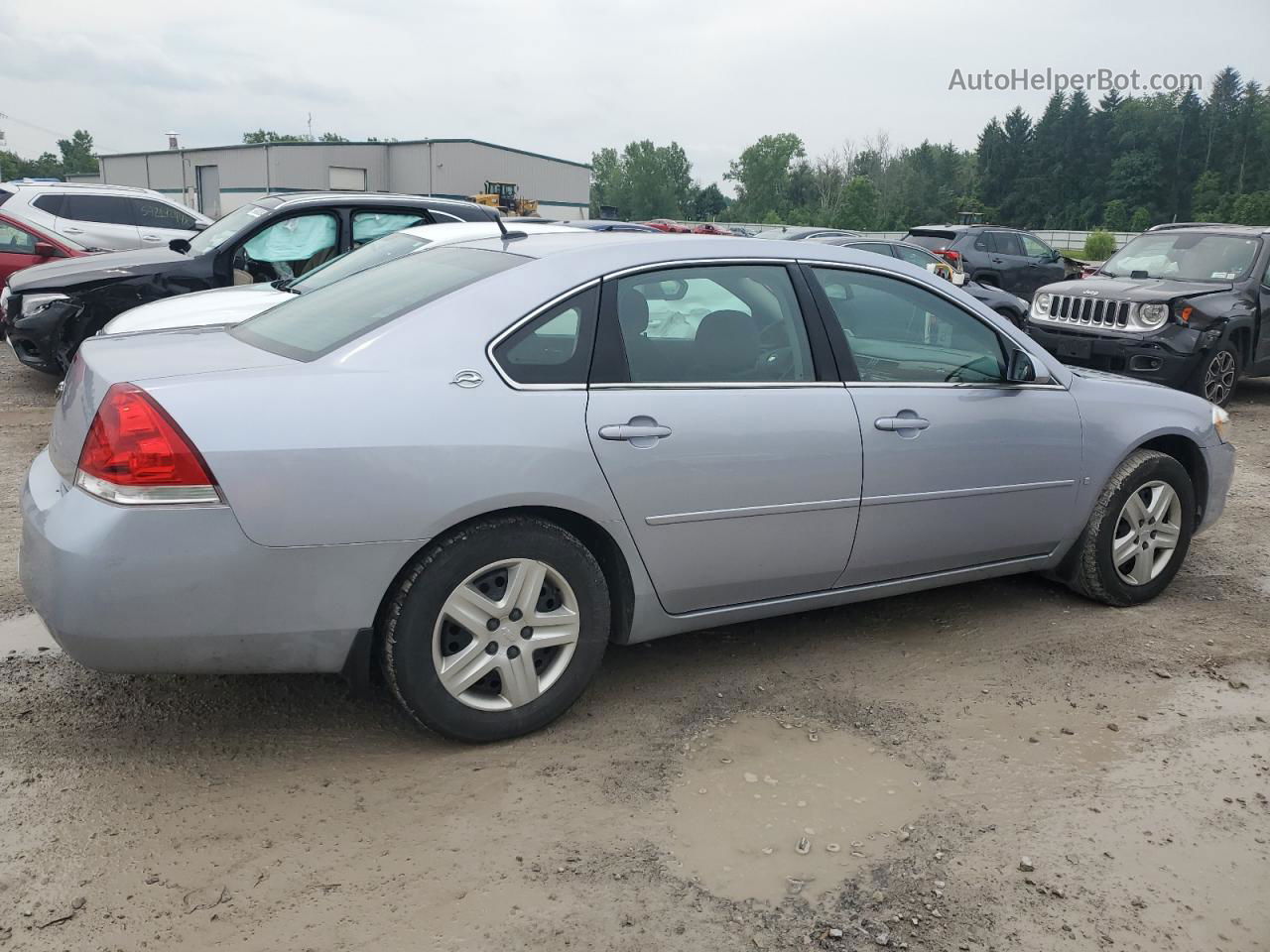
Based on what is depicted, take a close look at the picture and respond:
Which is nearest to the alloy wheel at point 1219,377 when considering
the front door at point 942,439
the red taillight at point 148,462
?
the front door at point 942,439

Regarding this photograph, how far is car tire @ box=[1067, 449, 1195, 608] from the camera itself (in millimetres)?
4539

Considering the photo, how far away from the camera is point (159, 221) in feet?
46.1

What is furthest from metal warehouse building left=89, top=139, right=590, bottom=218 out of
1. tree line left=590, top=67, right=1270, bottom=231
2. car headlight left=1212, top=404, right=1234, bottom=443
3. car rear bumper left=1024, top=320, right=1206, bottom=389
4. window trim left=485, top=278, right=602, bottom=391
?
window trim left=485, top=278, right=602, bottom=391

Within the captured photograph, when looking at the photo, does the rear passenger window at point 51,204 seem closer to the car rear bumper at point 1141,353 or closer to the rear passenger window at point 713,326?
the car rear bumper at point 1141,353

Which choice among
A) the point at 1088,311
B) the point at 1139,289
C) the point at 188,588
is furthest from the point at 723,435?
the point at 1139,289

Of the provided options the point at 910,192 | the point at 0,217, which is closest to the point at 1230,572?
the point at 0,217

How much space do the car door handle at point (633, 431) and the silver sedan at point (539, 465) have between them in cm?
1

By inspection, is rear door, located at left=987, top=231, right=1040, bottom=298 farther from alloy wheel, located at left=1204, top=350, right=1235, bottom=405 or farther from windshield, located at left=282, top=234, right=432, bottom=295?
windshield, located at left=282, top=234, right=432, bottom=295

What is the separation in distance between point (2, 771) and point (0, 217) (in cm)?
1100

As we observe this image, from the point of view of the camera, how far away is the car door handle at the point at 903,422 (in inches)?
150

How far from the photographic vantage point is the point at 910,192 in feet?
296

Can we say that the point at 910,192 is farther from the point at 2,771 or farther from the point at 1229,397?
the point at 2,771

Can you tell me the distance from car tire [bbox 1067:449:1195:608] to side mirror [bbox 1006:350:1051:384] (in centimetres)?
69

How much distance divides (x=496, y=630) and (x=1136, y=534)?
3.03m
